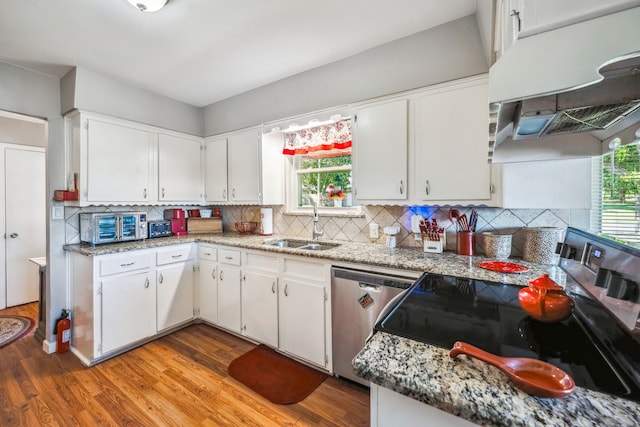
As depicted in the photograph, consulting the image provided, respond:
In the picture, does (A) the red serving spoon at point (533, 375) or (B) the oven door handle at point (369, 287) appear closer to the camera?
(A) the red serving spoon at point (533, 375)

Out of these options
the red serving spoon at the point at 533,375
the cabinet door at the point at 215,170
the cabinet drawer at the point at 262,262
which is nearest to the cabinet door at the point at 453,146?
the cabinet drawer at the point at 262,262

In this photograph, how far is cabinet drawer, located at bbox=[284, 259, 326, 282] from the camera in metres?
2.10

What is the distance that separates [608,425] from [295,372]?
2010mm

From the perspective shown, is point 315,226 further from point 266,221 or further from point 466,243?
point 466,243

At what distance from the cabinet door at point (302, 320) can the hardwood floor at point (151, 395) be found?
0.26m

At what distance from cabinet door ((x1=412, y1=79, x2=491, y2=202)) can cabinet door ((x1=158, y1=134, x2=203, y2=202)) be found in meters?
2.62

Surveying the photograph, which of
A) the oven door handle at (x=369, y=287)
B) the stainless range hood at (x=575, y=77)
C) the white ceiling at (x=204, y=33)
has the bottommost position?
the oven door handle at (x=369, y=287)

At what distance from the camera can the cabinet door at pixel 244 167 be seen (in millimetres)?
3004

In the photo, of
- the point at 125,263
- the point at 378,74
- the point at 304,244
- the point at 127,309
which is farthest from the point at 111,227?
the point at 378,74

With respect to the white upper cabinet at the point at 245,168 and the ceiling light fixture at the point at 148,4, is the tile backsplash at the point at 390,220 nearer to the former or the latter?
the white upper cabinet at the point at 245,168

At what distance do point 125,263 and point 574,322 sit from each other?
119 inches

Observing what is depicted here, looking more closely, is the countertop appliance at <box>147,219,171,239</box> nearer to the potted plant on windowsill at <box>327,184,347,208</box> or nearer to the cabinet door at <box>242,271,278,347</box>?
the cabinet door at <box>242,271,278,347</box>

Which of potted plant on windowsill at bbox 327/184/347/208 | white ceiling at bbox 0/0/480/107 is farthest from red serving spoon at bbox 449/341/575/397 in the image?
potted plant on windowsill at bbox 327/184/347/208

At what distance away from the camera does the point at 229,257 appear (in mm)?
2691
